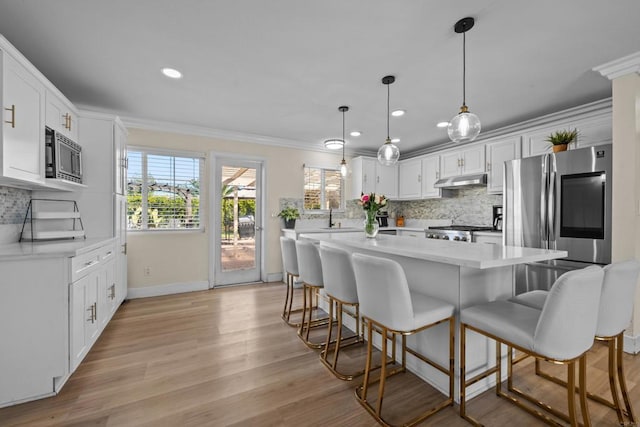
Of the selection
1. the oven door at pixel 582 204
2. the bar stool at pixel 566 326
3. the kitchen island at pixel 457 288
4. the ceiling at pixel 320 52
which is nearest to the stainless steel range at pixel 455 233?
the oven door at pixel 582 204

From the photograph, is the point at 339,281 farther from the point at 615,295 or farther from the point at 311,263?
the point at 615,295

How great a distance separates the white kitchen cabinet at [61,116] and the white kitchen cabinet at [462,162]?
5051 millimetres

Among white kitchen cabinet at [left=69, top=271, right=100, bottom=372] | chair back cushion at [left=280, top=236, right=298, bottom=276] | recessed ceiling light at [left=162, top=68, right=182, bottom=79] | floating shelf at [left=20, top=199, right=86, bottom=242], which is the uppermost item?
recessed ceiling light at [left=162, top=68, right=182, bottom=79]

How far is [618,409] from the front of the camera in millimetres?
1575

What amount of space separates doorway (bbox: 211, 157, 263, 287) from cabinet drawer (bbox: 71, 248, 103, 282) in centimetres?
199

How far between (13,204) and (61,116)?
90 centimetres

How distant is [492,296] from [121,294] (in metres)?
3.91

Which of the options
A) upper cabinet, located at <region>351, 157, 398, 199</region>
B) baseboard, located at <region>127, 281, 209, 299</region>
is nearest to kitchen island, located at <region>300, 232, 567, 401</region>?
baseboard, located at <region>127, 281, 209, 299</region>

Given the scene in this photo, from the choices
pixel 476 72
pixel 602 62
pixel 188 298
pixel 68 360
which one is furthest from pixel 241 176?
pixel 602 62

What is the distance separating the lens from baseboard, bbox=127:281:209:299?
152 inches

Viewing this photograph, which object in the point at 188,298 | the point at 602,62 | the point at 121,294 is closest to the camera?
the point at 602,62

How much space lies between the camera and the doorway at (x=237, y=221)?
446 centimetres

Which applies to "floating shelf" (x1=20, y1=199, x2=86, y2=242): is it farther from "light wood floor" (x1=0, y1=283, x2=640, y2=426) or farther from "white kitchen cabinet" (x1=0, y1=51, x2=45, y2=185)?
"light wood floor" (x1=0, y1=283, x2=640, y2=426)

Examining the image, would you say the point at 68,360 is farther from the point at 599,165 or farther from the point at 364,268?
the point at 599,165
